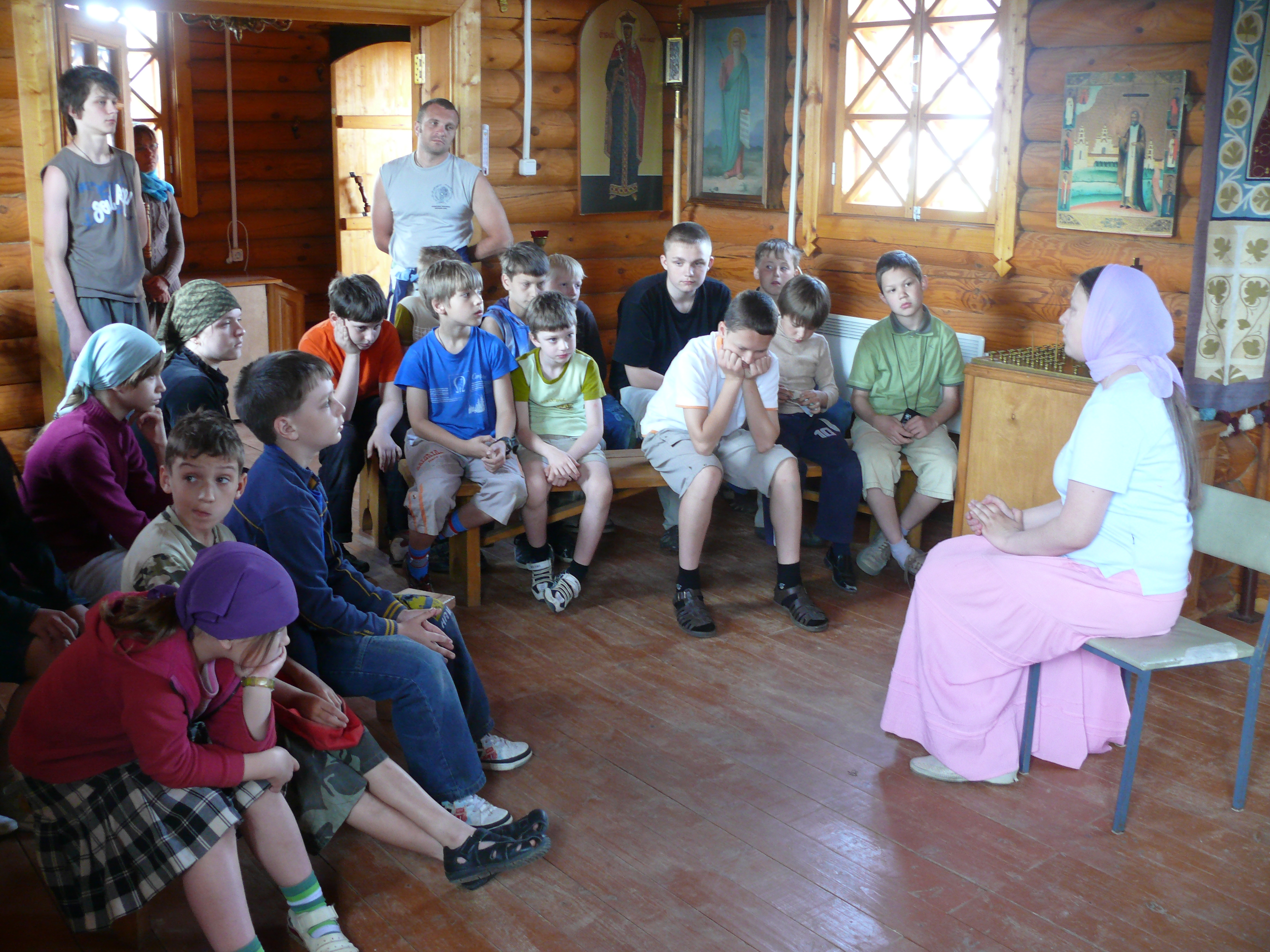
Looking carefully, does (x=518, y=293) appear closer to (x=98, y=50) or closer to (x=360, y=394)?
(x=360, y=394)

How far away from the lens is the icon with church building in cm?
382

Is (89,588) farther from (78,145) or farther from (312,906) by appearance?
(78,145)

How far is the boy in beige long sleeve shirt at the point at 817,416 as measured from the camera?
391cm

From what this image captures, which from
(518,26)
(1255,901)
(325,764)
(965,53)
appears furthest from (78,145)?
(1255,901)

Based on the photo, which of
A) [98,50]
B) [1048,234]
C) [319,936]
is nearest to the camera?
[319,936]

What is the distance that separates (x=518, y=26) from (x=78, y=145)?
1.99 meters

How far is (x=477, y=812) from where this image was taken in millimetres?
2424

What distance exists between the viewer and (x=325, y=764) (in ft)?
7.06

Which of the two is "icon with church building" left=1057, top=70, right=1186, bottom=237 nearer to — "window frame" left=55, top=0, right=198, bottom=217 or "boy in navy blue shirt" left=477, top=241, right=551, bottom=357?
"boy in navy blue shirt" left=477, top=241, right=551, bottom=357

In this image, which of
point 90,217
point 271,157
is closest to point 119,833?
point 90,217

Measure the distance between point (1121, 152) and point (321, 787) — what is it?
10.9 ft

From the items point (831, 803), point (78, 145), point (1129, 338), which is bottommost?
point (831, 803)

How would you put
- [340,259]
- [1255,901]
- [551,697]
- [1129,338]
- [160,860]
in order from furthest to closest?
[340,259] < [551,697] < [1129,338] < [1255,901] < [160,860]

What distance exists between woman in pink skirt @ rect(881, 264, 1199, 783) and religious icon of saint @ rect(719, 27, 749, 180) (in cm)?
303
